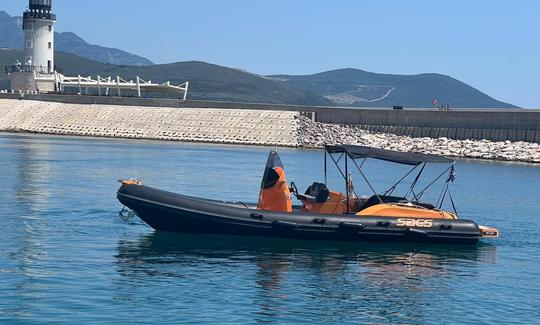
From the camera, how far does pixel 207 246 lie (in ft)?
76.4

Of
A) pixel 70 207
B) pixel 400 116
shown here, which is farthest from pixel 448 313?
pixel 400 116

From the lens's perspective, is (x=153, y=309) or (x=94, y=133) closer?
(x=153, y=309)

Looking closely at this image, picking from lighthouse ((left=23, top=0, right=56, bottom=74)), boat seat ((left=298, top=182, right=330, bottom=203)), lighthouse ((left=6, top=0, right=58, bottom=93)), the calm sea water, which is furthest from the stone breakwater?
boat seat ((left=298, top=182, right=330, bottom=203))

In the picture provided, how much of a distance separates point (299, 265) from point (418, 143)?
53.1 metres

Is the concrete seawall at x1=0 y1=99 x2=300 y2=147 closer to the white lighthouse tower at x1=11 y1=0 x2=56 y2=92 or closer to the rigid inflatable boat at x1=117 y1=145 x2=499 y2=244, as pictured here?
the white lighthouse tower at x1=11 y1=0 x2=56 y2=92

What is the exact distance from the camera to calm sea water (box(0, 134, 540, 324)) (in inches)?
669

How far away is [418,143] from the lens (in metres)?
73.8

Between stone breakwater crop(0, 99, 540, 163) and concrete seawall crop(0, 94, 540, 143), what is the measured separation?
1.13 meters

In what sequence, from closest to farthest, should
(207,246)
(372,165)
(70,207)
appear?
(207,246) → (70,207) → (372,165)

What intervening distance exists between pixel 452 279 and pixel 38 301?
888 centimetres

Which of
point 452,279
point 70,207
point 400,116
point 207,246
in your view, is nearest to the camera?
point 452,279

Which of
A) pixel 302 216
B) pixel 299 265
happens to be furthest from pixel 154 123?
pixel 299 265

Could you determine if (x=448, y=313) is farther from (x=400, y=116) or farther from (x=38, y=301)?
(x=400, y=116)

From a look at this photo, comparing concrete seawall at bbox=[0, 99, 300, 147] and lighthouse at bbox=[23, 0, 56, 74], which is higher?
lighthouse at bbox=[23, 0, 56, 74]
